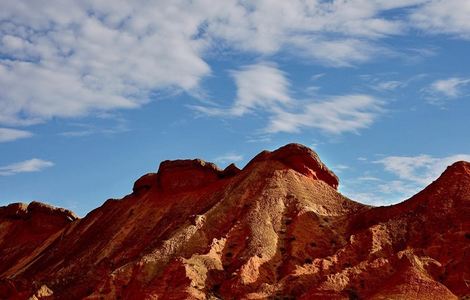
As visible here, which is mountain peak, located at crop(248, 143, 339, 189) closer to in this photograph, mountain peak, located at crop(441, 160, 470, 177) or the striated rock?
mountain peak, located at crop(441, 160, 470, 177)

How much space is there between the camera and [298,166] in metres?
59.2

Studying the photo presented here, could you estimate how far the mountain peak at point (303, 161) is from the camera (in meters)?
59.2

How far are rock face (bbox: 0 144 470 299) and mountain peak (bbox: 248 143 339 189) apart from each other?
0.08m

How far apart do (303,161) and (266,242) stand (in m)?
10.5

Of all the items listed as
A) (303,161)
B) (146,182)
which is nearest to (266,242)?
(303,161)

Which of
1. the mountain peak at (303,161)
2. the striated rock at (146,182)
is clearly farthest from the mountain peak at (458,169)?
the striated rock at (146,182)

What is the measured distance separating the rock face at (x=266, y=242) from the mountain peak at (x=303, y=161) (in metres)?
0.08

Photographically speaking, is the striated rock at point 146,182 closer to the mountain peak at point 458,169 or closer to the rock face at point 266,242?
the rock face at point 266,242

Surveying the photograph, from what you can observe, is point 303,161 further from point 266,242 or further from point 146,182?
point 146,182

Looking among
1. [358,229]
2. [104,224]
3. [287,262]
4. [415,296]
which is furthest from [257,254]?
[104,224]

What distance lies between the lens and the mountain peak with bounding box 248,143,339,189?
59.2 m

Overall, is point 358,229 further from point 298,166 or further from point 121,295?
point 121,295

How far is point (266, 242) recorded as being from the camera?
50469 millimetres

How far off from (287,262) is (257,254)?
1822 mm
